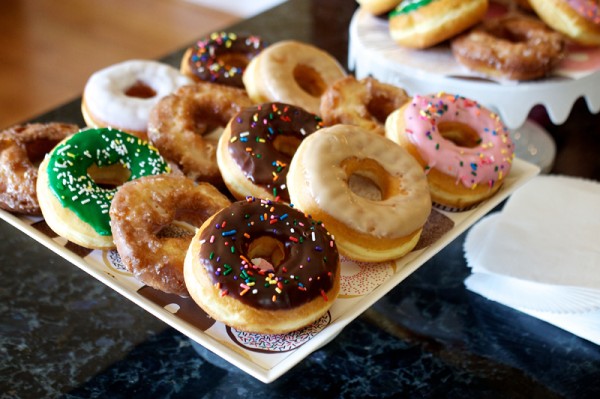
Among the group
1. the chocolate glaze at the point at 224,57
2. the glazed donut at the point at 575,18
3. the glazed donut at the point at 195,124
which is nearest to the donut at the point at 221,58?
the chocolate glaze at the point at 224,57

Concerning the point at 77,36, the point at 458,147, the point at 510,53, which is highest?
the point at 510,53

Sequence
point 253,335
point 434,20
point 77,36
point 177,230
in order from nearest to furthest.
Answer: point 253,335, point 177,230, point 434,20, point 77,36

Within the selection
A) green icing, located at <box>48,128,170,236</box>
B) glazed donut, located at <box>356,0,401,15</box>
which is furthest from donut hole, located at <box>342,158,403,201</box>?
glazed donut, located at <box>356,0,401,15</box>

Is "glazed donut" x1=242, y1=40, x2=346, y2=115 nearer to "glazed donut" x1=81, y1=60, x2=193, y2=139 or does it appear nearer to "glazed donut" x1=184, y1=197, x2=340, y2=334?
"glazed donut" x1=81, y1=60, x2=193, y2=139

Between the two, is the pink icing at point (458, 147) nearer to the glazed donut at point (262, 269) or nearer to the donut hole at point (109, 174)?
the glazed donut at point (262, 269)

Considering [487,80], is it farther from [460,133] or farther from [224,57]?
[224,57]

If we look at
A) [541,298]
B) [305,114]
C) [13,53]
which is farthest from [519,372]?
[13,53]

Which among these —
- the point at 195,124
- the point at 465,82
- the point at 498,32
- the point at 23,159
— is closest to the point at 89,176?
the point at 23,159
